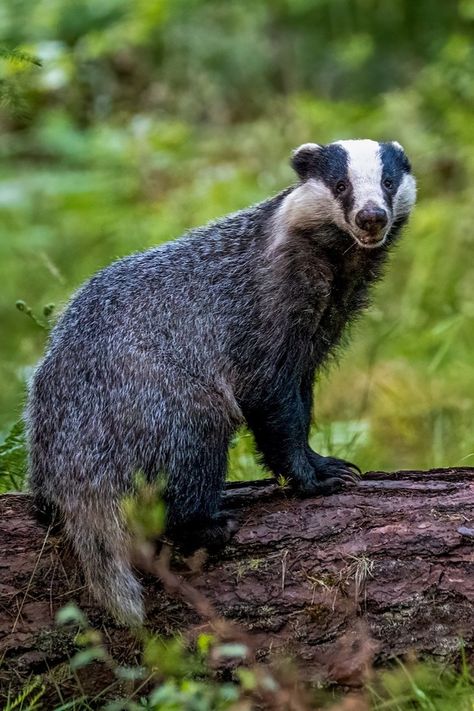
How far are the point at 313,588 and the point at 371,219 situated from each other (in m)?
1.61

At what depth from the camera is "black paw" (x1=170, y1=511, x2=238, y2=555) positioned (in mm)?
4152

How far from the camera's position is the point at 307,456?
4.72 metres

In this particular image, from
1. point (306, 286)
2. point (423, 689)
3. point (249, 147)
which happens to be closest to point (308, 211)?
point (306, 286)

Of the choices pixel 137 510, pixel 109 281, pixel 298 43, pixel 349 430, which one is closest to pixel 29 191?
pixel 298 43

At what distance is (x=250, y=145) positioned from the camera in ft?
39.6

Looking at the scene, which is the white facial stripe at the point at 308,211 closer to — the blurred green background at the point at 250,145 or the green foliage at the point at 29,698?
the blurred green background at the point at 250,145

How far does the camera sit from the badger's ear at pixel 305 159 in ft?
16.1

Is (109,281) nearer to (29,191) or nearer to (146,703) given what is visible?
(146,703)

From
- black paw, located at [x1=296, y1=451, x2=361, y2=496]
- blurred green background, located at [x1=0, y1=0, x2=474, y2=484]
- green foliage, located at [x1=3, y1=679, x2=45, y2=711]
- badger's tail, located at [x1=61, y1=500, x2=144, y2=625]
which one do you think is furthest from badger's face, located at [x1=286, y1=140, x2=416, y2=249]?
green foliage, located at [x1=3, y1=679, x2=45, y2=711]

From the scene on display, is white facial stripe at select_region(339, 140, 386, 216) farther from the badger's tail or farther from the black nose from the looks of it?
the badger's tail

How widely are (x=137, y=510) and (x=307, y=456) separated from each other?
3.25ft

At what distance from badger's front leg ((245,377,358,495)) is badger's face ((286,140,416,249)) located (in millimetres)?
776

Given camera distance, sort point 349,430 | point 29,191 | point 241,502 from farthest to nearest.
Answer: point 29,191
point 349,430
point 241,502

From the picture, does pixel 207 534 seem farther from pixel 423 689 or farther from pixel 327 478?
pixel 423 689
